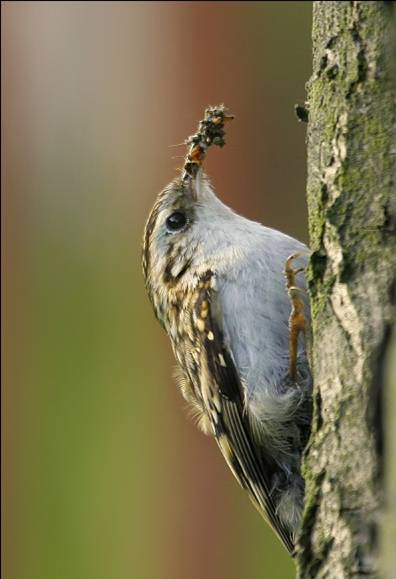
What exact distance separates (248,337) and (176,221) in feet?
2.01

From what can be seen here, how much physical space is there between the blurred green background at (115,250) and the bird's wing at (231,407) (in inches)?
126

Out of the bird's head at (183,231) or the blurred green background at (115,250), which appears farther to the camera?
the blurred green background at (115,250)

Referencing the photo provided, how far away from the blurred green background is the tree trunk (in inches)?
161

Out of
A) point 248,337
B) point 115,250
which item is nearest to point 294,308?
point 248,337

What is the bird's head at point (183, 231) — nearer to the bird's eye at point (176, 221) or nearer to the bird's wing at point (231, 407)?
the bird's eye at point (176, 221)

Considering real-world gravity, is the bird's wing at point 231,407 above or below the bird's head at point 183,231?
below

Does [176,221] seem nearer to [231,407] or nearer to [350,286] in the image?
[231,407]

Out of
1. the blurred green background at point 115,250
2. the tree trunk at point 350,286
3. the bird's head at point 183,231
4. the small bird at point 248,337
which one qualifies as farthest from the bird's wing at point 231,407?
the blurred green background at point 115,250

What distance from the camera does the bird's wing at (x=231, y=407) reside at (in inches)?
149

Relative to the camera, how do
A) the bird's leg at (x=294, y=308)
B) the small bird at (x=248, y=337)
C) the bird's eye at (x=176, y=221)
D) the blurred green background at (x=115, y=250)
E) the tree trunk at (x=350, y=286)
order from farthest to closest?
the blurred green background at (x=115, y=250)
the bird's eye at (x=176, y=221)
the small bird at (x=248, y=337)
the bird's leg at (x=294, y=308)
the tree trunk at (x=350, y=286)

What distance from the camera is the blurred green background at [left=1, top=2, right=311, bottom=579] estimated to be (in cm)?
717

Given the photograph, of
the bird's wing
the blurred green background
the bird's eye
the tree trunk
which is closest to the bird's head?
the bird's eye

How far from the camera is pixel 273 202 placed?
7156 mm

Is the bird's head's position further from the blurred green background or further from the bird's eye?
the blurred green background
